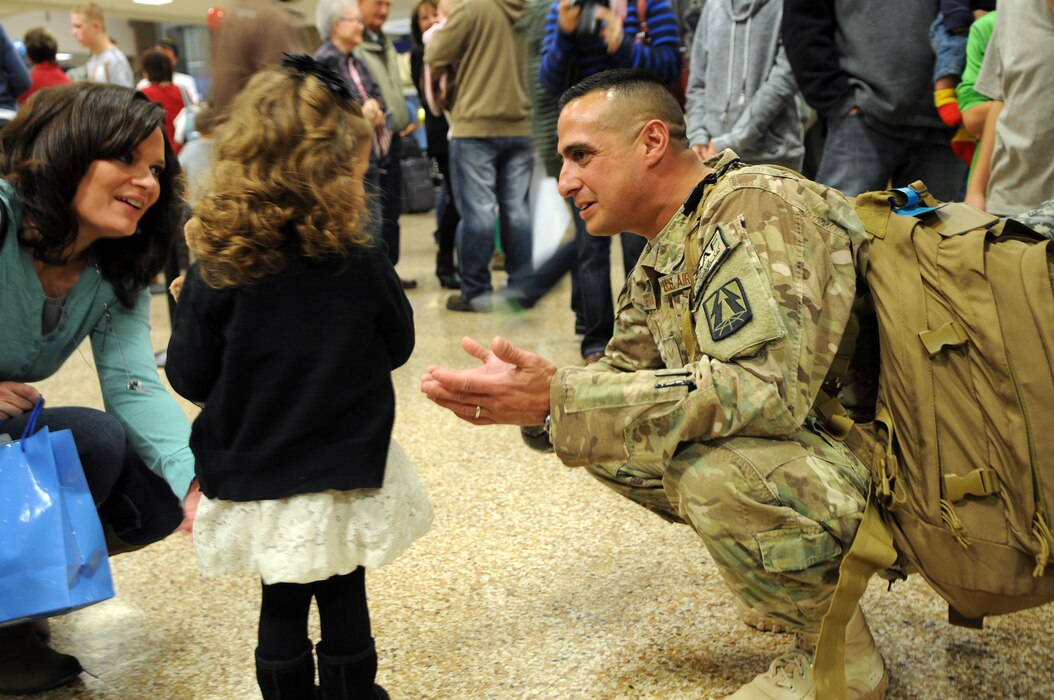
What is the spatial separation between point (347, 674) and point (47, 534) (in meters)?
0.51

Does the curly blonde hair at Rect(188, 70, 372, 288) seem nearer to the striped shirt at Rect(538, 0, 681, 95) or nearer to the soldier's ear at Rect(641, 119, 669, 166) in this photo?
the soldier's ear at Rect(641, 119, 669, 166)

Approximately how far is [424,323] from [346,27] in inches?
56.5

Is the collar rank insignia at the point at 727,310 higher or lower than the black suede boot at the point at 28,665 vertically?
higher

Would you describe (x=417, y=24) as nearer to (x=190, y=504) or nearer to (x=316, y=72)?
(x=316, y=72)

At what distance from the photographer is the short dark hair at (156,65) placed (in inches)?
208

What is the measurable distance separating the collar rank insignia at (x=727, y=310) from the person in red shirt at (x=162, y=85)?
4716mm

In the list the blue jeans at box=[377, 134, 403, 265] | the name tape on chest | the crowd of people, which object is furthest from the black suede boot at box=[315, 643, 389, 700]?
the blue jeans at box=[377, 134, 403, 265]

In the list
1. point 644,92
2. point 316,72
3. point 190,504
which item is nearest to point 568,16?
point 644,92

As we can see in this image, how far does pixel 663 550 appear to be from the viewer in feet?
6.84

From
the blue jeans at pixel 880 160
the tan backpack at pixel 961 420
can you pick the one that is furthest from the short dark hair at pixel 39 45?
the tan backpack at pixel 961 420

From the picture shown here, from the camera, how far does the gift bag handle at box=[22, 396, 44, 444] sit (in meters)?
1.51

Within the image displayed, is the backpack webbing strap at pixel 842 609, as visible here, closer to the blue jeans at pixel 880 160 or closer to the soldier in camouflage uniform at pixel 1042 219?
the soldier in camouflage uniform at pixel 1042 219

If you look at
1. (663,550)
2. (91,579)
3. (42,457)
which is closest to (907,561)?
(663,550)

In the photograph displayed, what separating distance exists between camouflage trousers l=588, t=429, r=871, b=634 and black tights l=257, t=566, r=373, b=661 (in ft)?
1.74
